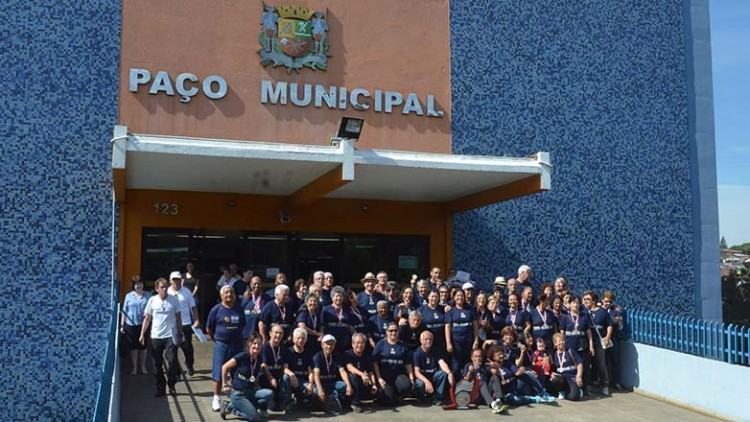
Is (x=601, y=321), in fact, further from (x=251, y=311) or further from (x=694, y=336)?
(x=251, y=311)

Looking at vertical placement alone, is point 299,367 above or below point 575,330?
below

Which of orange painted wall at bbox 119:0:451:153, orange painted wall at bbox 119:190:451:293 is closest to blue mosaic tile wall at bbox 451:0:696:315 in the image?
orange painted wall at bbox 119:190:451:293

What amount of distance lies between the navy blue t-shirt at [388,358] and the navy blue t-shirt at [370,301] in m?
0.61

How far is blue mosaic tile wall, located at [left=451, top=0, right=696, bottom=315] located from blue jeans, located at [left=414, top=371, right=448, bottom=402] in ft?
16.7

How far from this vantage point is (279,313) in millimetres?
9711

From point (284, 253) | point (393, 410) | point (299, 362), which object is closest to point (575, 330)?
point (393, 410)

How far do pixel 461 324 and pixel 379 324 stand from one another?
3.88 feet

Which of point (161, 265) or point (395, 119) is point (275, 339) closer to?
point (161, 265)

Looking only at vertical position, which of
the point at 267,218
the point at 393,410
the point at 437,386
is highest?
the point at 267,218

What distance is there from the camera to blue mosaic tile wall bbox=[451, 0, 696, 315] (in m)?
15.2

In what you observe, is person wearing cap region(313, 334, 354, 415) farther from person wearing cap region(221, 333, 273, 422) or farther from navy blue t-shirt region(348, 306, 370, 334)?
person wearing cap region(221, 333, 273, 422)

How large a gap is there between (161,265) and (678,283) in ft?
→ 36.2

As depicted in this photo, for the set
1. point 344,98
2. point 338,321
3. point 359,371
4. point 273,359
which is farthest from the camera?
point 344,98

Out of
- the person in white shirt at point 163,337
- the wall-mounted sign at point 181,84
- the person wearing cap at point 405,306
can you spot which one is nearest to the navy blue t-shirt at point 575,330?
the person wearing cap at point 405,306
